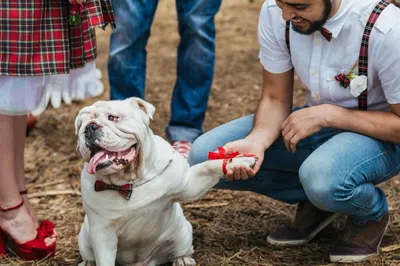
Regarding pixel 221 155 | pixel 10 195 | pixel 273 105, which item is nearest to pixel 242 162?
pixel 221 155

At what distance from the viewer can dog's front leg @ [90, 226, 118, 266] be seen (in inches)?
97.7

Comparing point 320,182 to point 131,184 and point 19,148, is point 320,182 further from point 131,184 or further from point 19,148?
point 19,148

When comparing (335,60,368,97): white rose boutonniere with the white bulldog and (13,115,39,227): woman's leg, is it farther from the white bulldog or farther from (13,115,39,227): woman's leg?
(13,115,39,227): woman's leg

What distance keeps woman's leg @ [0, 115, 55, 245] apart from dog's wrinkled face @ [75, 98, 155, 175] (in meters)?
0.57

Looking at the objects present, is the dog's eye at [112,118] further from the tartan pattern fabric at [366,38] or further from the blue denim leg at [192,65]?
the blue denim leg at [192,65]

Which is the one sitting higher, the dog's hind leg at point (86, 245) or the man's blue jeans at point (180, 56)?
the man's blue jeans at point (180, 56)

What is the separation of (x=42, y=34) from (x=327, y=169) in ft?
3.61

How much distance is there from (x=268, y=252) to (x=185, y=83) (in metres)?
1.13

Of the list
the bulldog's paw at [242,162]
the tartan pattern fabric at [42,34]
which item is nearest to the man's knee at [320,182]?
the bulldog's paw at [242,162]

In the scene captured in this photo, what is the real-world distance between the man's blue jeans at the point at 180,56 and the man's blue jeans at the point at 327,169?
2.52ft

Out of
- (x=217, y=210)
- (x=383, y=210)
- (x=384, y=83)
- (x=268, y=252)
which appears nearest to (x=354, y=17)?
(x=384, y=83)

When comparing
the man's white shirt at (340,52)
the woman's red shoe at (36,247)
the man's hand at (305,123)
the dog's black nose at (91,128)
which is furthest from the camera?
the woman's red shoe at (36,247)

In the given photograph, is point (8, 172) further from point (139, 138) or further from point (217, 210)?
point (217, 210)

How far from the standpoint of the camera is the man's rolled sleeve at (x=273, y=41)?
2.78m
